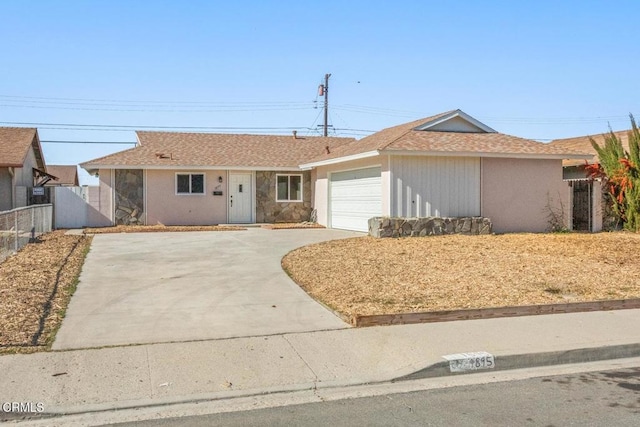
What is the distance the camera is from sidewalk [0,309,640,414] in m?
5.77

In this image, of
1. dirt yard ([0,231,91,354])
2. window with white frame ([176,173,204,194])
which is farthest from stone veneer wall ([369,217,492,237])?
window with white frame ([176,173,204,194])

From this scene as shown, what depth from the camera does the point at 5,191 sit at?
26.1 m

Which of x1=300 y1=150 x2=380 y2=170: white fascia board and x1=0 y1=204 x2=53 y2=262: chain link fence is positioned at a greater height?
x1=300 y1=150 x2=380 y2=170: white fascia board

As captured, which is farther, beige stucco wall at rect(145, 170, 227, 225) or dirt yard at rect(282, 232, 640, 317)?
beige stucco wall at rect(145, 170, 227, 225)

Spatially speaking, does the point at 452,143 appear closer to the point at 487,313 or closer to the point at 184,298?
the point at 487,313

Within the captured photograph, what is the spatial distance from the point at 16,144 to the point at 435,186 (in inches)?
779

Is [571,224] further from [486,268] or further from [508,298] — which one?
[508,298]

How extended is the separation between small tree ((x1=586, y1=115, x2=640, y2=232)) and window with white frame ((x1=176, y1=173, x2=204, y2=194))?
15.8m

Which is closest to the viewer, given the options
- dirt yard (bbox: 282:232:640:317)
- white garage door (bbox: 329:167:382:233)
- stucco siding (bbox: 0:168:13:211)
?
dirt yard (bbox: 282:232:640:317)

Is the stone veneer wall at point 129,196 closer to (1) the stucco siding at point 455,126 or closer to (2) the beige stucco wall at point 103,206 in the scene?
(2) the beige stucco wall at point 103,206

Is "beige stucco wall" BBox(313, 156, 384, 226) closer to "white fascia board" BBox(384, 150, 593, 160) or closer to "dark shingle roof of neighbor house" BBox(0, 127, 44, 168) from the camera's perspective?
"white fascia board" BBox(384, 150, 593, 160)

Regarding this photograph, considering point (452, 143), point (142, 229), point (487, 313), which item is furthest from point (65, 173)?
point (487, 313)

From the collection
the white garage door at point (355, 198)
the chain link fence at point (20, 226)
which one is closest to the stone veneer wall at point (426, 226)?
the white garage door at point (355, 198)

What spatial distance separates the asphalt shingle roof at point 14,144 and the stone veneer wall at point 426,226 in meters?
16.0
